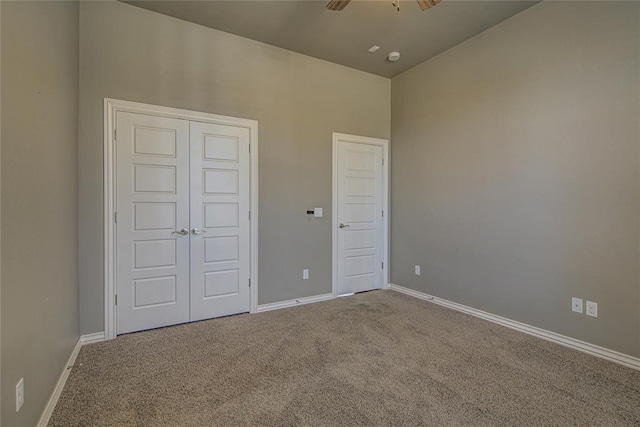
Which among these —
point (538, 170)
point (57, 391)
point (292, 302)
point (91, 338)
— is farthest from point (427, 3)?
point (91, 338)

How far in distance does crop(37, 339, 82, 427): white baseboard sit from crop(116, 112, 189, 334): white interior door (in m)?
0.45

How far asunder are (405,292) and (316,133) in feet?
8.28

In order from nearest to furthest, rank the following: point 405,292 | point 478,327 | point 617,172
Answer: point 617,172 → point 478,327 → point 405,292

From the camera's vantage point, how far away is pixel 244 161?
11.1 feet

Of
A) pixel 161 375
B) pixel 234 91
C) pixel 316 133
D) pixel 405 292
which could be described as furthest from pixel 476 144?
pixel 161 375

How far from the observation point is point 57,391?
6.26 ft

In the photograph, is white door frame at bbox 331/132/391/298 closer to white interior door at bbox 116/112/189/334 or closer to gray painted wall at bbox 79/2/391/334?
gray painted wall at bbox 79/2/391/334

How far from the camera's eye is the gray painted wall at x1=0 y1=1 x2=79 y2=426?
1287 mm

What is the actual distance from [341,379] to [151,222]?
2.26 m

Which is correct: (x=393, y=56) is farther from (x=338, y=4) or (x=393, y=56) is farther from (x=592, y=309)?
(x=592, y=309)

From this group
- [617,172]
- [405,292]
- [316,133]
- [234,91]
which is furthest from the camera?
[405,292]

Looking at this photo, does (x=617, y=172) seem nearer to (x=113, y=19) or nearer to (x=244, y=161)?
(x=244, y=161)

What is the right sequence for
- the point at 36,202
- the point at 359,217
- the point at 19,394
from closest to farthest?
the point at 19,394 → the point at 36,202 → the point at 359,217

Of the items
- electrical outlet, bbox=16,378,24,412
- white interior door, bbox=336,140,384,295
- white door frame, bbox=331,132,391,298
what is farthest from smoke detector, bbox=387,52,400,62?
electrical outlet, bbox=16,378,24,412
